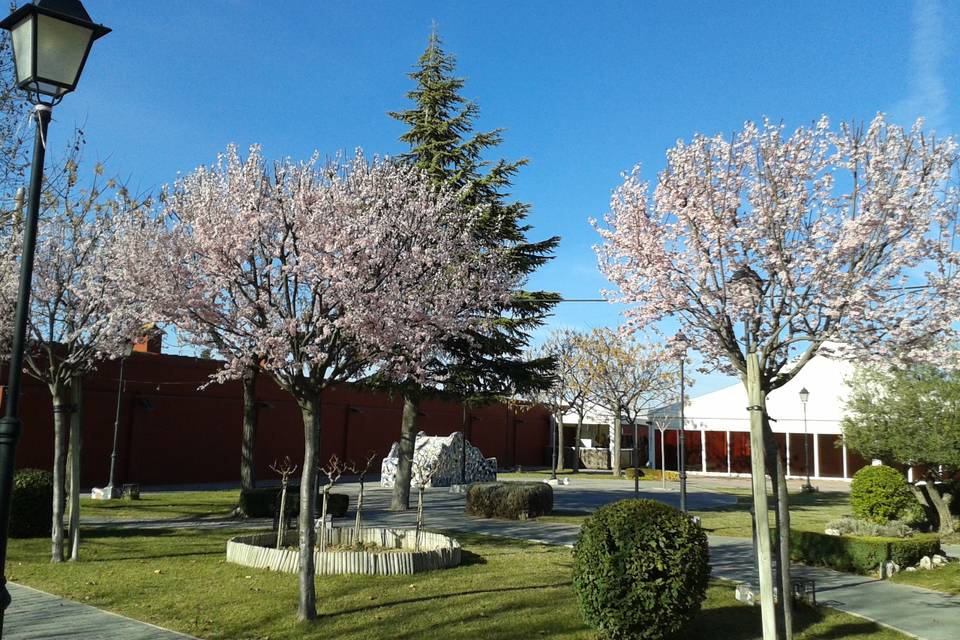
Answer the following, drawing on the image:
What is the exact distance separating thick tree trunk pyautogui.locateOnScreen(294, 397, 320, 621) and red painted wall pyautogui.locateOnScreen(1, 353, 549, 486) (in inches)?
440

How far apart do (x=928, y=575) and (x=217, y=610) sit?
11300 millimetres

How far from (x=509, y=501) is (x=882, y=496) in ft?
29.2

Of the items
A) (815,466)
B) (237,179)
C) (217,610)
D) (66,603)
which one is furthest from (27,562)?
(815,466)

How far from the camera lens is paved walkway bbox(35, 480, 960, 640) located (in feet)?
30.1

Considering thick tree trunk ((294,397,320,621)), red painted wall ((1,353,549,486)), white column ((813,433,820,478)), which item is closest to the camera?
thick tree trunk ((294,397,320,621))

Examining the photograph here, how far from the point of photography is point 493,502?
19.5m

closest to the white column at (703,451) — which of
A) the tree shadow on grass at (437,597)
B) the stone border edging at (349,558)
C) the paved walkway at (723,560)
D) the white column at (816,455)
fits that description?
the white column at (816,455)

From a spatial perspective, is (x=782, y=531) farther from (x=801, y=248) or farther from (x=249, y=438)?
(x=249, y=438)

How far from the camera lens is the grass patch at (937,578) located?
11617 millimetres

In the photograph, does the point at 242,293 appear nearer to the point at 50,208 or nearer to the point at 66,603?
the point at 66,603

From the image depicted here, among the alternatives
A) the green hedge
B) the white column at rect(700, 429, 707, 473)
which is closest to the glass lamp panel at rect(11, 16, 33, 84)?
the green hedge

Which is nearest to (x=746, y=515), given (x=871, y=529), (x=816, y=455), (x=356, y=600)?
(x=871, y=529)

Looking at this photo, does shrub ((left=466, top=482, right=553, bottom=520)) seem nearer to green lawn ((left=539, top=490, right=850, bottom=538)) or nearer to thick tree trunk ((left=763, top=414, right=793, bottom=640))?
green lawn ((left=539, top=490, right=850, bottom=538))

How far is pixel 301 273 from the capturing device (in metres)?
9.15
